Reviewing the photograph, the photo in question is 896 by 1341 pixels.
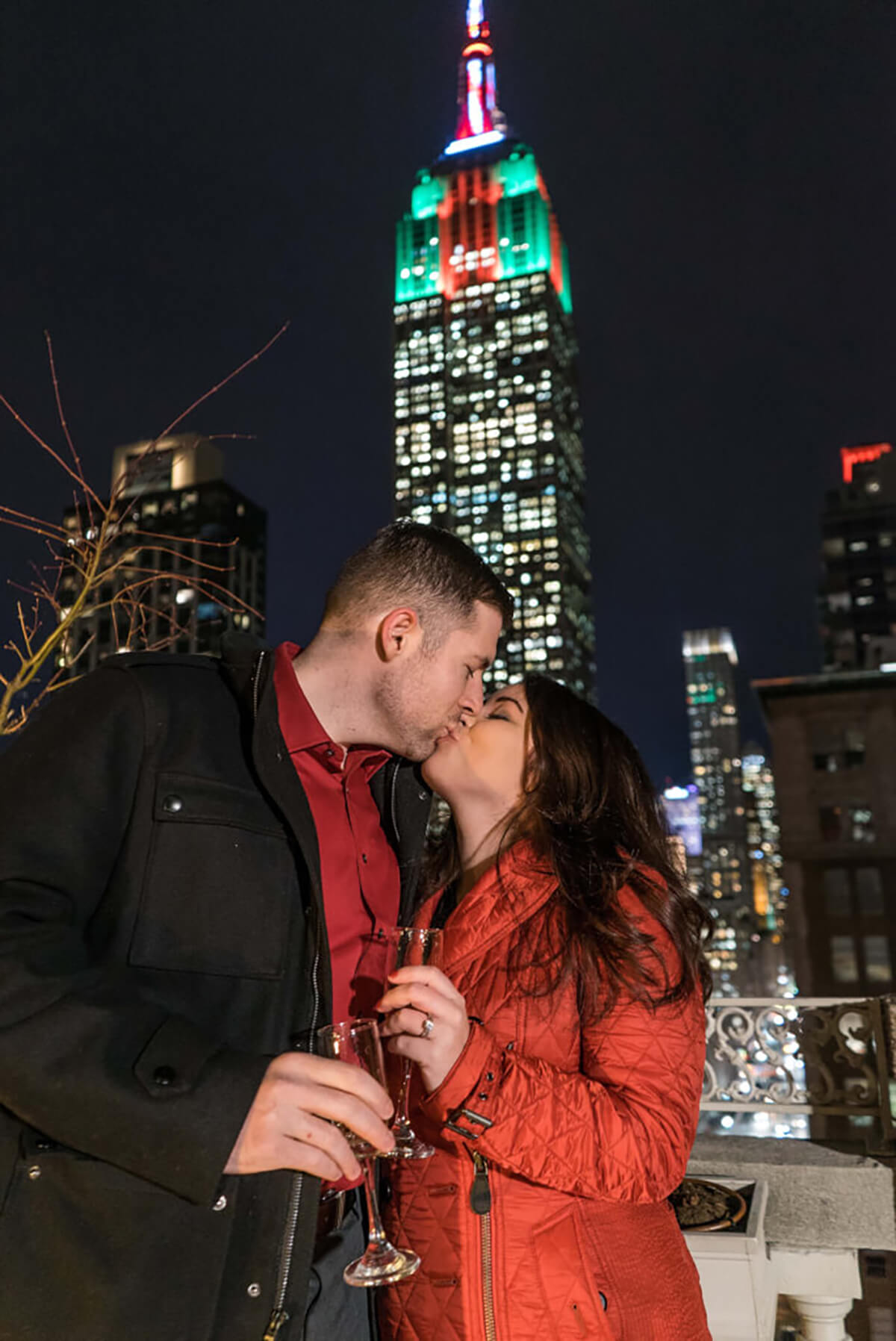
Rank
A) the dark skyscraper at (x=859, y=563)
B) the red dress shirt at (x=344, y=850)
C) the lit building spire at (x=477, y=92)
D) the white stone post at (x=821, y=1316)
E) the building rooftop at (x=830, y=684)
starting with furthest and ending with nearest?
Result: the lit building spire at (x=477, y=92) < the dark skyscraper at (x=859, y=563) < the building rooftop at (x=830, y=684) < the white stone post at (x=821, y=1316) < the red dress shirt at (x=344, y=850)

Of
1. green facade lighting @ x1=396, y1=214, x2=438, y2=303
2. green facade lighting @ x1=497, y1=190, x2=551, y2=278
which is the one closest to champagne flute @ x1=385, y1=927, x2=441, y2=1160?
green facade lighting @ x1=497, y1=190, x2=551, y2=278

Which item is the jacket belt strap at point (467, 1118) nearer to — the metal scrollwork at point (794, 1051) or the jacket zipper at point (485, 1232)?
the jacket zipper at point (485, 1232)

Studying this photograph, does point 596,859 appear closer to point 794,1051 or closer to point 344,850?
point 344,850

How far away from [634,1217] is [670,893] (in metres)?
0.83

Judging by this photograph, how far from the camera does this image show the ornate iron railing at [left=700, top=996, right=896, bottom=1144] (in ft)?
17.0

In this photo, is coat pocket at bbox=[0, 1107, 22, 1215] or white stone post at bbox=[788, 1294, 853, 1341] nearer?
coat pocket at bbox=[0, 1107, 22, 1215]

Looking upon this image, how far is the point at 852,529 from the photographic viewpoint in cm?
9406

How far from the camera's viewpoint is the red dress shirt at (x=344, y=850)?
2227mm

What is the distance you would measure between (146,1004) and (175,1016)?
6 cm

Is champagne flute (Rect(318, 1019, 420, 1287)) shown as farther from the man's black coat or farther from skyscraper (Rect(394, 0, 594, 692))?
skyscraper (Rect(394, 0, 594, 692))

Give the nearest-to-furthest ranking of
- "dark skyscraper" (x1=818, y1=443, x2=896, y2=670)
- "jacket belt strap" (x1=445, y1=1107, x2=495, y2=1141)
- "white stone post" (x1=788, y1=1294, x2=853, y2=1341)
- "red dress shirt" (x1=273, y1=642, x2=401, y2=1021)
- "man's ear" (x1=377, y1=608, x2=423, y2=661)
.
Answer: "jacket belt strap" (x1=445, y1=1107, x2=495, y2=1141), "red dress shirt" (x1=273, y1=642, x2=401, y2=1021), "man's ear" (x1=377, y1=608, x2=423, y2=661), "white stone post" (x1=788, y1=1294, x2=853, y2=1341), "dark skyscraper" (x1=818, y1=443, x2=896, y2=670)

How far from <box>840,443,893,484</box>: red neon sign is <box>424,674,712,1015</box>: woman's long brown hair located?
111 m

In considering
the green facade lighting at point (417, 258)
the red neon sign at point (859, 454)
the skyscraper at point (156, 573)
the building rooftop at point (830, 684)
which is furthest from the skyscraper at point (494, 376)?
the building rooftop at point (830, 684)

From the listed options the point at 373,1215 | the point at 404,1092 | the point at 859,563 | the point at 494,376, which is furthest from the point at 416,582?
the point at 494,376
